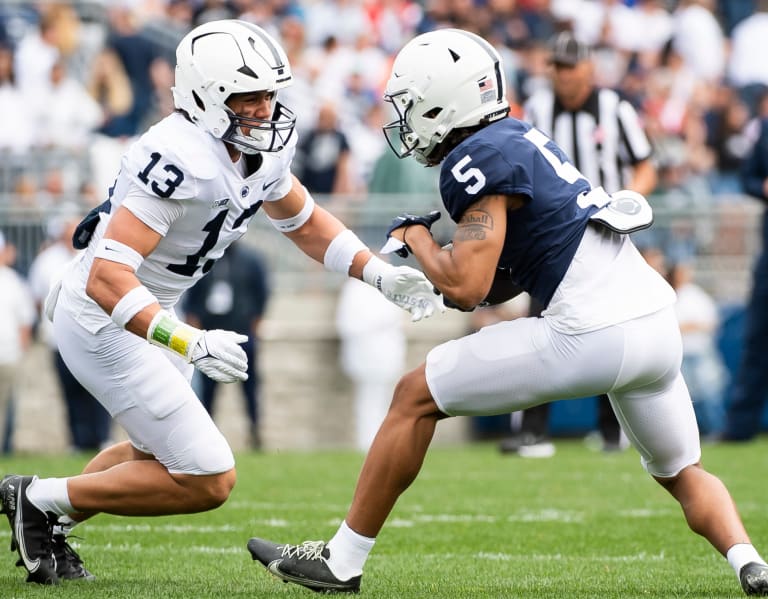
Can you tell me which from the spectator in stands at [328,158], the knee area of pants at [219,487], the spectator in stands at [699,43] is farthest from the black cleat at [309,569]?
the spectator in stands at [699,43]

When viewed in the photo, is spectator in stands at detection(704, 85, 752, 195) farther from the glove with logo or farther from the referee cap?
the glove with logo

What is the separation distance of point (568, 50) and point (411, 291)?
12.4ft

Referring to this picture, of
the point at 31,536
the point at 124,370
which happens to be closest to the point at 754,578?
the point at 124,370

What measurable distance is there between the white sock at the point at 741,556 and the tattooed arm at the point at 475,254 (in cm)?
104

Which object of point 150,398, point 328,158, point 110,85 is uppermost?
point 150,398

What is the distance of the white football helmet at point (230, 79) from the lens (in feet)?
14.6

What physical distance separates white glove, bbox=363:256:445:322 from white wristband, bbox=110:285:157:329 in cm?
89

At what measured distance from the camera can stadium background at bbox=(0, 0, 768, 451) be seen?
10.8m

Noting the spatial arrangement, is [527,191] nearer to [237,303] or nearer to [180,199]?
[180,199]

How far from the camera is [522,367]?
4.14m

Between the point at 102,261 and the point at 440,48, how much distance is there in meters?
1.18

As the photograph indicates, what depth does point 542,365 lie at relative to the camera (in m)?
4.13

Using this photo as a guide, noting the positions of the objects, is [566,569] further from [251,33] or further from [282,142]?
[251,33]

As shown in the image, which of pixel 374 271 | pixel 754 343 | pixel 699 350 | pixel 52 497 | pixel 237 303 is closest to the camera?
pixel 52 497
